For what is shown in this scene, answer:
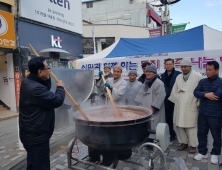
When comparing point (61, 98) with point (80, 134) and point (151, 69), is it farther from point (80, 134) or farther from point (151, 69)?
point (151, 69)

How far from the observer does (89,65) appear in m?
6.04

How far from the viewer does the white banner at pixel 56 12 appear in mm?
7928

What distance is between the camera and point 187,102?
11.1 feet

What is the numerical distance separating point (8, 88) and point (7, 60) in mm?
1271

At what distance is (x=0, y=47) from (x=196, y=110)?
6887 millimetres

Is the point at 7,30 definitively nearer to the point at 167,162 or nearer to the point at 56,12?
the point at 56,12

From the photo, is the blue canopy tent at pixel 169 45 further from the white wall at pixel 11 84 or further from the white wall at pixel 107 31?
the white wall at pixel 107 31

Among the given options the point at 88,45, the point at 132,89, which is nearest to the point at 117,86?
the point at 132,89

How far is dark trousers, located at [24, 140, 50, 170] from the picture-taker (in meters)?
2.17

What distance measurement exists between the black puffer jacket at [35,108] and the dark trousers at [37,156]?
8 cm

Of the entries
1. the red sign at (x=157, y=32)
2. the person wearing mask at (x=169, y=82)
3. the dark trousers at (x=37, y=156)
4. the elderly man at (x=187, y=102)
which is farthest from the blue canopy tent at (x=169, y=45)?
the red sign at (x=157, y=32)

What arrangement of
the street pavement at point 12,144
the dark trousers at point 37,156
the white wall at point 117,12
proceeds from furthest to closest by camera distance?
1. the white wall at point 117,12
2. the street pavement at point 12,144
3. the dark trousers at point 37,156

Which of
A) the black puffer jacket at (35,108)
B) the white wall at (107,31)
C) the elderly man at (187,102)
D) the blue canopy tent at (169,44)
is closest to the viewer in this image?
the black puffer jacket at (35,108)

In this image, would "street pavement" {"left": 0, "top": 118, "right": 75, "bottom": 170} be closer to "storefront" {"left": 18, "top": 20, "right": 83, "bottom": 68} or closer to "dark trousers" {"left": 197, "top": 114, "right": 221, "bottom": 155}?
"storefront" {"left": 18, "top": 20, "right": 83, "bottom": 68}
